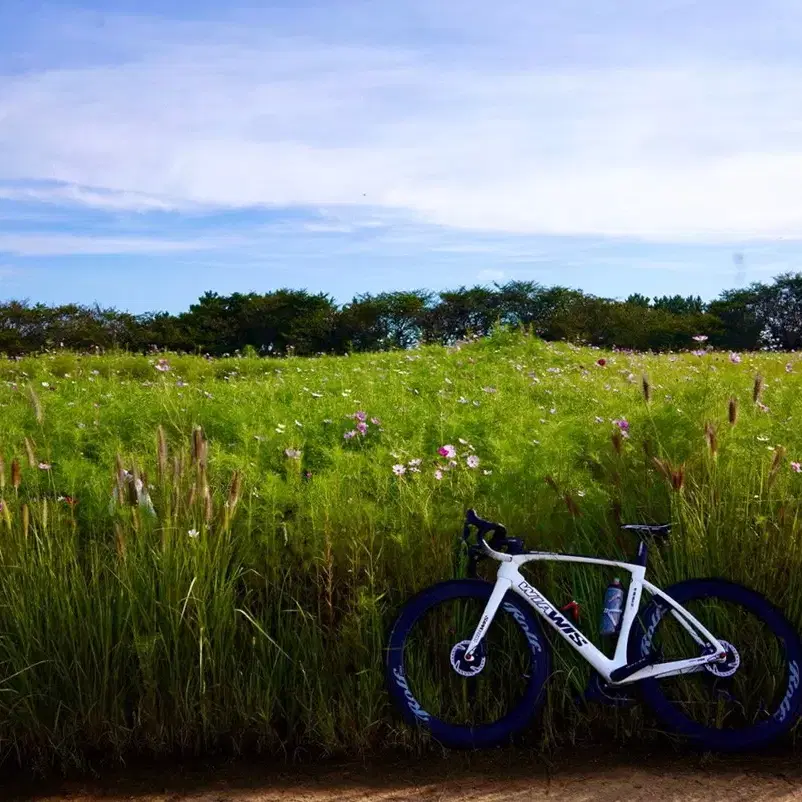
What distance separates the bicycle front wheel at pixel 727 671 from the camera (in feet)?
11.3

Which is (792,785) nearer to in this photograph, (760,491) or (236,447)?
(760,491)

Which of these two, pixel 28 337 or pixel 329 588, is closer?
pixel 329 588

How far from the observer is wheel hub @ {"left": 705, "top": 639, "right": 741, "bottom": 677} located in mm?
3424

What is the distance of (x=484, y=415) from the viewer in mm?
6520

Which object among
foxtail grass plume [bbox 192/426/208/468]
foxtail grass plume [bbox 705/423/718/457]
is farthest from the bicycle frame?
foxtail grass plume [bbox 192/426/208/468]

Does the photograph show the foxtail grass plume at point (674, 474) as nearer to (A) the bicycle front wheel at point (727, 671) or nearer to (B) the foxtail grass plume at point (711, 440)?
(B) the foxtail grass plume at point (711, 440)

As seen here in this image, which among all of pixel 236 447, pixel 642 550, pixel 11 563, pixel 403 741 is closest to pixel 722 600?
pixel 642 550

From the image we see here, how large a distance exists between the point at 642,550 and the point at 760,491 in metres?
0.84

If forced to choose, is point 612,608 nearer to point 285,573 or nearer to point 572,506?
point 572,506

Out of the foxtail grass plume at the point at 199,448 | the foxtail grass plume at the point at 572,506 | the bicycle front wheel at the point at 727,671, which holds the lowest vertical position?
the bicycle front wheel at the point at 727,671

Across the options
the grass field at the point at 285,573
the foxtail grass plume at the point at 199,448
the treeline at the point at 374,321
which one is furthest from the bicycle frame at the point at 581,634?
the treeline at the point at 374,321

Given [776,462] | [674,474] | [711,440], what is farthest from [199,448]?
[776,462]

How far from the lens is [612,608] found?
3439 mm

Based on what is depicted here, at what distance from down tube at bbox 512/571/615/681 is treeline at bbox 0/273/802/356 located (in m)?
21.6
